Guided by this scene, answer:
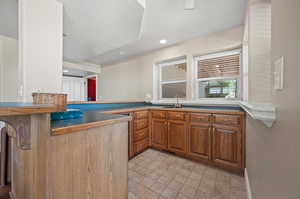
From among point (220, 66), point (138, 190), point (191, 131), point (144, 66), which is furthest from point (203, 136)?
point (144, 66)

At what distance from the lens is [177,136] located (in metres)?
2.28

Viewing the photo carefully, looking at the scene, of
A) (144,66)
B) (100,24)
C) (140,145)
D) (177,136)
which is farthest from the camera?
(144,66)

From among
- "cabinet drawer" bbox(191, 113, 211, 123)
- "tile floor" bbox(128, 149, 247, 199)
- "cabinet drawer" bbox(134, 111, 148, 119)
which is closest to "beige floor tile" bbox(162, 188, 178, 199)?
"tile floor" bbox(128, 149, 247, 199)

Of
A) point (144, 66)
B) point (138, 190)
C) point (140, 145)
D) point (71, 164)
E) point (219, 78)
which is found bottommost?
point (138, 190)

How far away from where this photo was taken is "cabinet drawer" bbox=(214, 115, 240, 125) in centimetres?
176

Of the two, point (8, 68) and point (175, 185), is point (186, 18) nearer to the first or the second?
point (175, 185)

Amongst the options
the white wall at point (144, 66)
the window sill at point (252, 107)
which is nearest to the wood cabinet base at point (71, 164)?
the window sill at point (252, 107)

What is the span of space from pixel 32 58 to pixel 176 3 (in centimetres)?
192

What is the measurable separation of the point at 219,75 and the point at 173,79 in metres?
1.09

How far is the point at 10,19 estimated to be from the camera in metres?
1.96

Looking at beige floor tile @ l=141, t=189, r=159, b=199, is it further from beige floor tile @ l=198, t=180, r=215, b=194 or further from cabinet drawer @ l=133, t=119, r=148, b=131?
cabinet drawer @ l=133, t=119, r=148, b=131

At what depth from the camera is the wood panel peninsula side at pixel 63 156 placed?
54 cm

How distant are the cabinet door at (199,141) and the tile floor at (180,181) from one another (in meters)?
0.18

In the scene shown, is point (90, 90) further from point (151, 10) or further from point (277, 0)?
point (277, 0)
